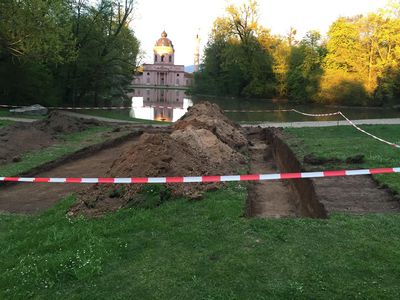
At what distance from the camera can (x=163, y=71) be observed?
143375mm

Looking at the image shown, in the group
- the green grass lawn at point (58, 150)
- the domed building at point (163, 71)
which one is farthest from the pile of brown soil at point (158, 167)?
the domed building at point (163, 71)

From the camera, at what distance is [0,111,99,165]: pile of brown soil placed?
14211 millimetres

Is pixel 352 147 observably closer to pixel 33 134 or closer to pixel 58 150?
pixel 58 150

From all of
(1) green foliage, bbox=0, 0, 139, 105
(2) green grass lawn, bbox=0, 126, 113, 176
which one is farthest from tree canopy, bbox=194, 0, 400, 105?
(2) green grass lawn, bbox=0, 126, 113, 176

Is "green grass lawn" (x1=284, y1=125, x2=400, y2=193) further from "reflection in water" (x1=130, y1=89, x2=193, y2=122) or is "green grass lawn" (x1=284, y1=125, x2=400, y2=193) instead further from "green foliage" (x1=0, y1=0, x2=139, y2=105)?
"reflection in water" (x1=130, y1=89, x2=193, y2=122)

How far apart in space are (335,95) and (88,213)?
51601 mm

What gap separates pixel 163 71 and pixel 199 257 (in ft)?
465

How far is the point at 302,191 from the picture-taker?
9.99 metres

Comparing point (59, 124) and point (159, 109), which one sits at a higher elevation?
point (59, 124)

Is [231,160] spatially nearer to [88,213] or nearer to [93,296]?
[88,213]

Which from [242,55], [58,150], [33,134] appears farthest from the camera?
[242,55]

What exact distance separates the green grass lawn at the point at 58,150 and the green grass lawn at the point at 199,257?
5213mm

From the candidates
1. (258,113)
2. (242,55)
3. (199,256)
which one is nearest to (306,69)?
(242,55)

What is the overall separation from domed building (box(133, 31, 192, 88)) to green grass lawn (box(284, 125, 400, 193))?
4986 inches
